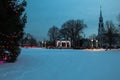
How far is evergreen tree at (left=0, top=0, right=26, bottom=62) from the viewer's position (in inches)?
741

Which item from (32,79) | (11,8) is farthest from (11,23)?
(32,79)

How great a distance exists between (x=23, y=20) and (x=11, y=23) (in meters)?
3.34

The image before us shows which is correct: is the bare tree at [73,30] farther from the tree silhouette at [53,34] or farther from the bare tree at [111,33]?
the bare tree at [111,33]

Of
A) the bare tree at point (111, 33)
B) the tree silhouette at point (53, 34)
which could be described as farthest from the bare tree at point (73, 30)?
the bare tree at point (111, 33)

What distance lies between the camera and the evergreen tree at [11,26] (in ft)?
61.7

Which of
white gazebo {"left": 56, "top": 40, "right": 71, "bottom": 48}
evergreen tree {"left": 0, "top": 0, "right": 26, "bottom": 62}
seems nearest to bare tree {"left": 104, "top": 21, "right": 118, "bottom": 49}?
white gazebo {"left": 56, "top": 40, "right": 71, "bottom": 48}

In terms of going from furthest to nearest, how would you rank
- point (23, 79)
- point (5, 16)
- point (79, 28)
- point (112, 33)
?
point (79, 28) < point (112, 33) < point (5, 16) < point (23, 79)

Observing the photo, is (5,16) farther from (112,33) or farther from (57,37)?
(57,37)

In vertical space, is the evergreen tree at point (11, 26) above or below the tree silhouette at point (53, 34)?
below

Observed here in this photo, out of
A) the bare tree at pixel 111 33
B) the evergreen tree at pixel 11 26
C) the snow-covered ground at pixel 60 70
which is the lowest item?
the snow-covered ground at pixel 60 70

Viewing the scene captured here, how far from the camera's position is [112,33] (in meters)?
103

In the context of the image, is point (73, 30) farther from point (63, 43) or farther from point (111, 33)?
point (111, 33)

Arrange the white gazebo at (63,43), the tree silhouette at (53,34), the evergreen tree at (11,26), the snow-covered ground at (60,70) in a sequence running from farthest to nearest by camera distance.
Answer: the tree silhouette at (53,34), the white gazebo at (63,43), the evergreen tree at (11,26), the snow-covered ground at (60,70)

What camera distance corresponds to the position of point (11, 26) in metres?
19.4
